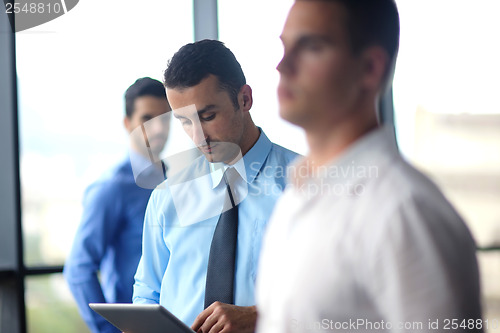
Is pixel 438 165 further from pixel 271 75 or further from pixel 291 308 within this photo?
pixel 291 308

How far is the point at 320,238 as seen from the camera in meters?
0.56

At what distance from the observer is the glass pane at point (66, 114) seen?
289 centimetres

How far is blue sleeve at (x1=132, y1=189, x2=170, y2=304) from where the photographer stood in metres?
1.57

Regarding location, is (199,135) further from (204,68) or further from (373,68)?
(373,68)

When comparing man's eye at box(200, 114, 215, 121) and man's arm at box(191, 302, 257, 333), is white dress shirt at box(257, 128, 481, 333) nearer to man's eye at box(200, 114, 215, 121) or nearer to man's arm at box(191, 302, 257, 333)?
man's arm at box(191, 302, 257, 333)

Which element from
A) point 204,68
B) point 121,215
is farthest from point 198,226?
point 121,215

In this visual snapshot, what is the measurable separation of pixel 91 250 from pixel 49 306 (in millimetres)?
1117

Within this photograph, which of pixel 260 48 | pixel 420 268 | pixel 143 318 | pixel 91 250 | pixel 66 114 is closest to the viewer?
pixel 420 268

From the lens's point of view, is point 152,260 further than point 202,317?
Yes

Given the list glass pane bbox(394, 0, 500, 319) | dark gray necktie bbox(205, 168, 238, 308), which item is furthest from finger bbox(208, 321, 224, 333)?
glass pane bbox(394, 0, 500, 319)

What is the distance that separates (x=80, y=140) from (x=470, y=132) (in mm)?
Answer: 2268

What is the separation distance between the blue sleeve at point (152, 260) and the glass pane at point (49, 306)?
1.55 m

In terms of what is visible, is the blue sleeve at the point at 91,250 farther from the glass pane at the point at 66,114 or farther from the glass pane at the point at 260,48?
the glass pane at the point at 260,48

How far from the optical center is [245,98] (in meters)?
1.58
